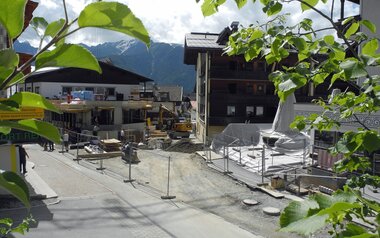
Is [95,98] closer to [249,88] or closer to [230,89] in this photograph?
[230,89]

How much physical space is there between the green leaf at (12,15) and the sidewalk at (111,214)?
413 inches

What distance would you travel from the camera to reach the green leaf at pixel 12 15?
0.85m

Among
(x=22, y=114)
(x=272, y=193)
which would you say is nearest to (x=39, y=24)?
(x=22, y=114)

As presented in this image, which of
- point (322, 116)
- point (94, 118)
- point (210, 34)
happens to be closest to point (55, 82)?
point (94, 118)

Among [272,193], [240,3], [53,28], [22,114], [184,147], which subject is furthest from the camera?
[184,147]

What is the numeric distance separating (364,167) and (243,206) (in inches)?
493

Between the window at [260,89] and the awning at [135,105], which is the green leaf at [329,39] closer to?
the window at [260,89]

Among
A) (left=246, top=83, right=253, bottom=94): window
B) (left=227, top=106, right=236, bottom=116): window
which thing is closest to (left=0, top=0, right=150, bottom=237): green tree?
(left=227, top=106, right=236, bottom=116): window

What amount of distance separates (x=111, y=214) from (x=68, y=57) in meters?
12.3

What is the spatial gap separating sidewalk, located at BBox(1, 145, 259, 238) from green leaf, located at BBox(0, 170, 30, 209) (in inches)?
405

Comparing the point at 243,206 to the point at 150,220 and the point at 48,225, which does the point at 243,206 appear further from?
the point at 48,225

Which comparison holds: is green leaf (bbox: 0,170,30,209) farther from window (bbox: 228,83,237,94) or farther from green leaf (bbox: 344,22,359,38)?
window (bbox: 228,83,237,94)

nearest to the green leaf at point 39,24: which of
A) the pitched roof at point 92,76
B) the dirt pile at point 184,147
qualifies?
the dirt pile at point 184,147

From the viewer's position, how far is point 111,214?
1255cm
